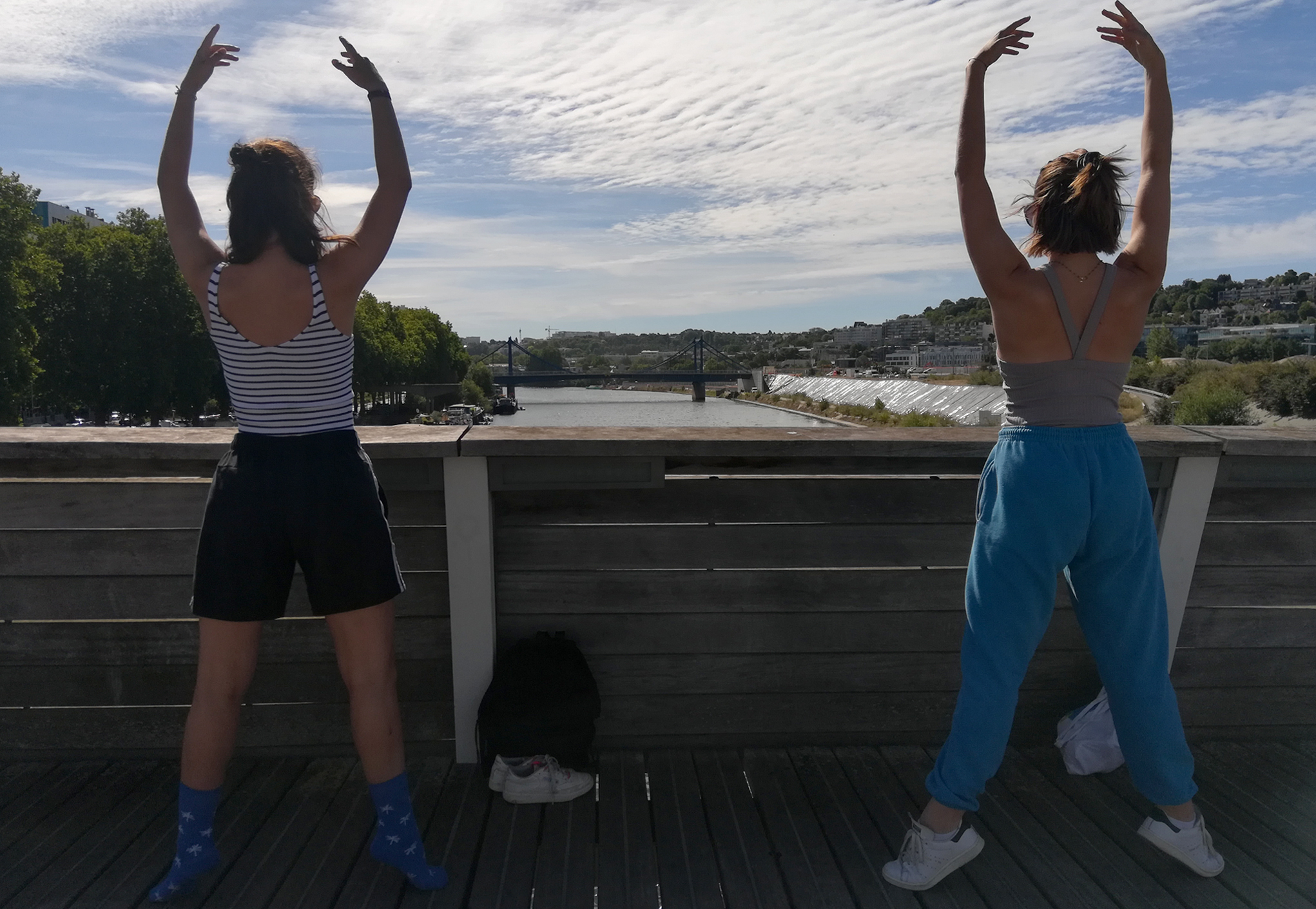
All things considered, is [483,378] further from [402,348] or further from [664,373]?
[402,348]

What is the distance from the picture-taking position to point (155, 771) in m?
2.05

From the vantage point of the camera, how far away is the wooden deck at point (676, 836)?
5.25 feet

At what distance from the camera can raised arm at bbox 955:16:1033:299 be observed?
1.53 metres

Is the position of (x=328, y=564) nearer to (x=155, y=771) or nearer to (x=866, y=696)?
(x=155, y=771)

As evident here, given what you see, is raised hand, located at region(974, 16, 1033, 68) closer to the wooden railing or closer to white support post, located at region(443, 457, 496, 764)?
the wooden railing

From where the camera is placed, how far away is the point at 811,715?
85.7 inches

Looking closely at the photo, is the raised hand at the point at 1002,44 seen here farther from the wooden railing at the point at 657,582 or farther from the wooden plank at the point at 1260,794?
the wooden plank at the point at 1260,794

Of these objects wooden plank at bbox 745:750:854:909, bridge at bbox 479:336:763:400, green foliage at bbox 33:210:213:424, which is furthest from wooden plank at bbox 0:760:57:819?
bridge at bbox 479:336:763:400

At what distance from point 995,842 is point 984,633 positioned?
483 millimetres

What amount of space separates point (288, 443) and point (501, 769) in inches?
33.7

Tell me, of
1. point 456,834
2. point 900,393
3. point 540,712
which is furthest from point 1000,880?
point 900,393

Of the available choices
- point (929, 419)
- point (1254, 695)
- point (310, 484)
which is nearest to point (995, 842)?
point (1254, 695)

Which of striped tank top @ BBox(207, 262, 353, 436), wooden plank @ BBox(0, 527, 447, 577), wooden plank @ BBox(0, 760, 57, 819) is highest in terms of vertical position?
striped tank top @ BBox(207, 262, 353, 436)

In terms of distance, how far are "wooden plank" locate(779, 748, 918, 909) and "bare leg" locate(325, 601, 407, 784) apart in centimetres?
87
